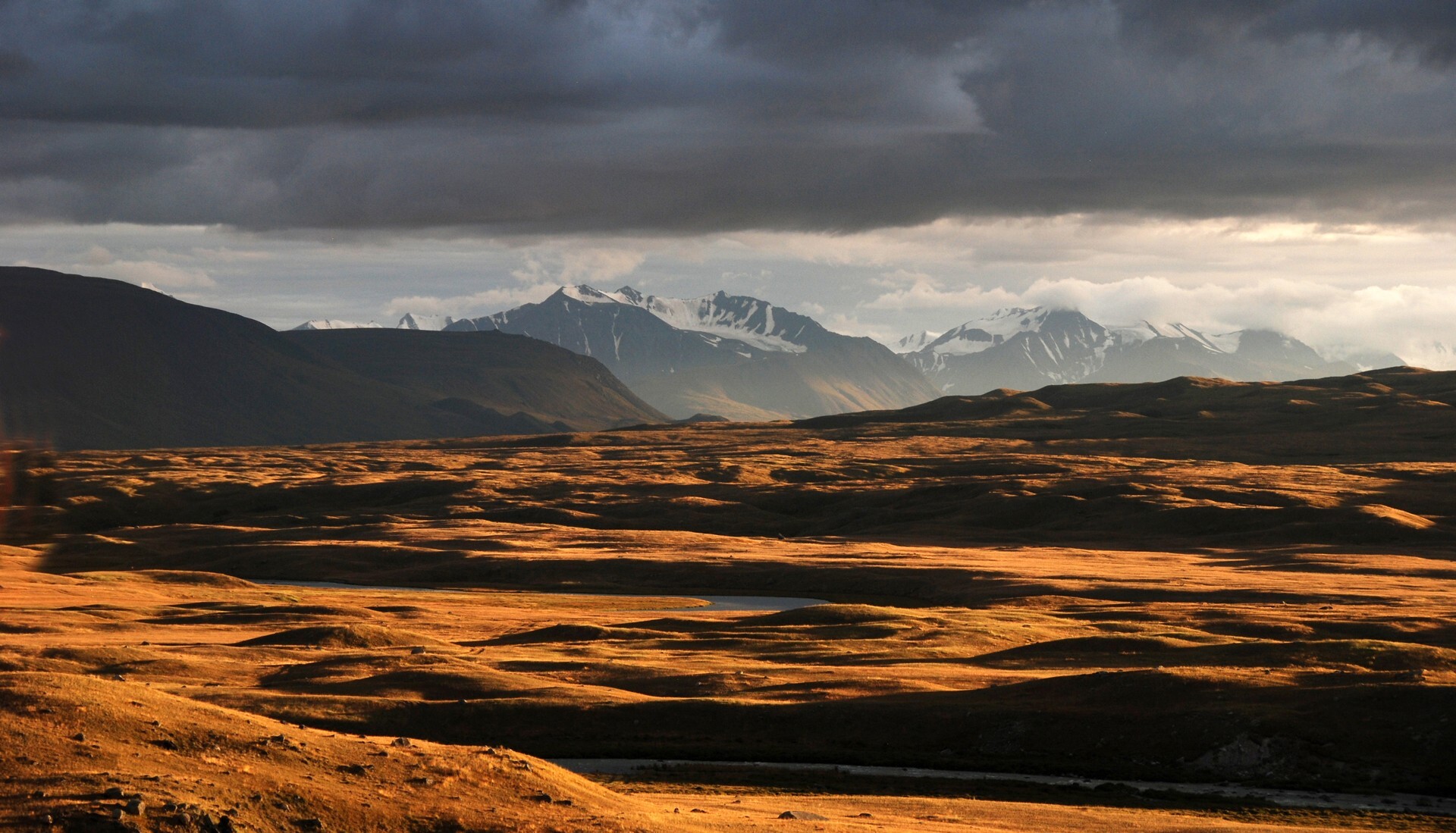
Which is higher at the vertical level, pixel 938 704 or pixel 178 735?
pixel 178 735

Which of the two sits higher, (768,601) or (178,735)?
(178,735)

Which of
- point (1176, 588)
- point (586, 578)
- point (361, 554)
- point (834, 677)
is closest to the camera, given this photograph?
point (834, 677)

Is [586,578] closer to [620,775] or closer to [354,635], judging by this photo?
[354,635]

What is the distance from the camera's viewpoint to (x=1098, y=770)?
191ft

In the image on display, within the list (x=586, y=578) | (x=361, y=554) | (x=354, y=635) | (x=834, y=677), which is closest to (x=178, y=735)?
(x=834, y=677)

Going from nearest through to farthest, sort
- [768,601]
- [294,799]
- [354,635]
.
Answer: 1. [294,799]
2. [354,635]
3. [768,601]

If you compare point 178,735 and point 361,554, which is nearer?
point 178,735

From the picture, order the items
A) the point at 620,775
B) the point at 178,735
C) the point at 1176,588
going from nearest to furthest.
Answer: the point at 178,735, the point at 620,775, the point at 1176,588

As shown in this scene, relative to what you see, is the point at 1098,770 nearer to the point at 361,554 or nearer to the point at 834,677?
the point at 834,677

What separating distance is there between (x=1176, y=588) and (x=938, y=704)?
2774 inches

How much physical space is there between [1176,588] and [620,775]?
8662cm

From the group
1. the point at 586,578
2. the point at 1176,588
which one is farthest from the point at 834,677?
the point at 586,578

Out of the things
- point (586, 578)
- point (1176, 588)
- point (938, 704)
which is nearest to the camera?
point (938, 704)

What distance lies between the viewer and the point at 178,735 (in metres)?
38.4
